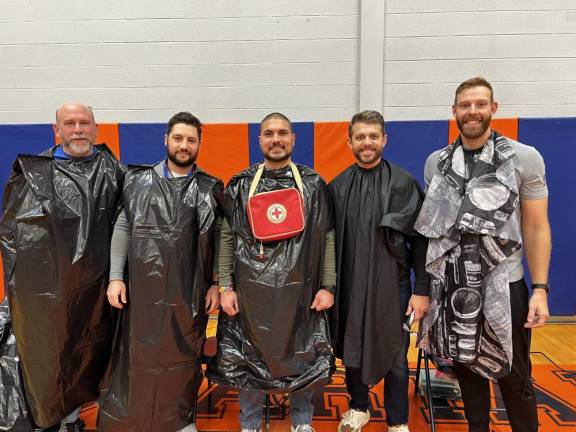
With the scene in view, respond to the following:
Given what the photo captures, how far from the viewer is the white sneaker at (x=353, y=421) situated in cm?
179

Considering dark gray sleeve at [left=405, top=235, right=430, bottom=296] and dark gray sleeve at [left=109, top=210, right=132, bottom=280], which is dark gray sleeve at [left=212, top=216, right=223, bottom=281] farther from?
dark gray sleeve at [left=405, top=235, right=430, bottom=296]

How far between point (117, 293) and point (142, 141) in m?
2.00

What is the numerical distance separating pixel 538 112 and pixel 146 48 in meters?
3.44

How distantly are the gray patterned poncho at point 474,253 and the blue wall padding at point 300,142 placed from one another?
175 centimetres

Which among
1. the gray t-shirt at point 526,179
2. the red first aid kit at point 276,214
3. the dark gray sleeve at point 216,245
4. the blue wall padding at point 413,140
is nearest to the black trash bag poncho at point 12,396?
the dark gray sleeve at point 216,245

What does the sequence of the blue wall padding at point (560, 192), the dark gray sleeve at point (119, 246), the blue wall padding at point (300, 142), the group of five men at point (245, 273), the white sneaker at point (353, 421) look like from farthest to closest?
the blue wall padding at point (300, 142) < the blue wall padding at point (560, 192) < the white sneaker at point (353, 421) < the dark gray sleeve at point (119, 246) < the group of five men at point (245, 273)

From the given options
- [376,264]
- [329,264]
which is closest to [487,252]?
[376,264]

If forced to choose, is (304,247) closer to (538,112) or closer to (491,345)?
(491,345)

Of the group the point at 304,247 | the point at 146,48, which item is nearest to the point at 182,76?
the point at 146,48

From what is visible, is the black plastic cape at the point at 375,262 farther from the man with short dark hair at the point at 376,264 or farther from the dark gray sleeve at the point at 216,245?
the dark gray sleeve at the point at 216,245

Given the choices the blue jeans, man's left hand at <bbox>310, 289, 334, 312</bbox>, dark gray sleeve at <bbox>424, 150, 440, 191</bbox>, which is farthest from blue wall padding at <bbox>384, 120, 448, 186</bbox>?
the blue jeans

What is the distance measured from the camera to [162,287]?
62.9 inches

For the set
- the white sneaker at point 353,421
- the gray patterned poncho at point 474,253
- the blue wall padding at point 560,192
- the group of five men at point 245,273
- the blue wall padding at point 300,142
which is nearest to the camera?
the gray patterned poncho at point 474,253

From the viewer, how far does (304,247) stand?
1.62m
